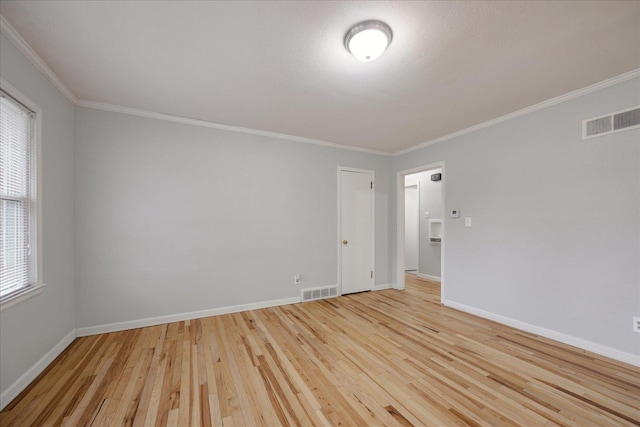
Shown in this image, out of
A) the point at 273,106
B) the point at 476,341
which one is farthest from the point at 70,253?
the point at 476,341

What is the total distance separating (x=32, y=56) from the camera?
6.33ft

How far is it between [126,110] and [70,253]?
174cm

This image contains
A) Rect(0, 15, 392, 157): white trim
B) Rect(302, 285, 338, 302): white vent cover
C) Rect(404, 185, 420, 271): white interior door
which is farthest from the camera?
Rect(404, 185, 420, 271): white interior door

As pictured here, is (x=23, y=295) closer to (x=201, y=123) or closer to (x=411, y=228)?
(x=201, y=123)

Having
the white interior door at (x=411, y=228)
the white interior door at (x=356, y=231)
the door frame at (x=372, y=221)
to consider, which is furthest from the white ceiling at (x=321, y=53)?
the white interior door at (x=411, y=228)

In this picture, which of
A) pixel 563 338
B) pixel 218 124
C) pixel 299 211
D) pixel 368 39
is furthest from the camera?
pixel 299 211

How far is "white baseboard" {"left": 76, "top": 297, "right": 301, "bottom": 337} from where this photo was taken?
273 centimetres

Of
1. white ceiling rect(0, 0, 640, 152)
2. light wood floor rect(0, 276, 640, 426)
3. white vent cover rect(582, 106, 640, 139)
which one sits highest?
white ceiling rect(0, 0, 640, 152)

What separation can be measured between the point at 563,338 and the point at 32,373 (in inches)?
195

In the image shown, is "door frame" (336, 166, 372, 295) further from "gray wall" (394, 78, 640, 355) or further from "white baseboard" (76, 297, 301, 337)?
"gray wall" (394, 78, 640, 355)

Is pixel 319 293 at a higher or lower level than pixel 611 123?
lower

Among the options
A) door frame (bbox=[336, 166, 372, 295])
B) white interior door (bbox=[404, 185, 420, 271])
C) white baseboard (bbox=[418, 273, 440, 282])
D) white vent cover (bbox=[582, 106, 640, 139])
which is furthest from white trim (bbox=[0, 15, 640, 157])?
white baseboard (bbox=[418, 273, 440, 282])

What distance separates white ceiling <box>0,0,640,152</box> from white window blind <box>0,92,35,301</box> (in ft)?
2.03

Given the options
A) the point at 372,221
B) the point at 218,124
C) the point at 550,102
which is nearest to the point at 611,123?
the point at 550,102
